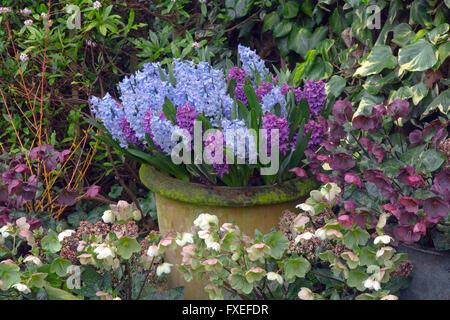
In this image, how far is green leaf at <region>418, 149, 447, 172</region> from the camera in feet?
5.67

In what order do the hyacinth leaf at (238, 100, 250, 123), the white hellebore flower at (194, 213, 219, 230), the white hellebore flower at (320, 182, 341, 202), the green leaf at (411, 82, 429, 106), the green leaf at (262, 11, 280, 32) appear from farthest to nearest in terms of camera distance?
the green leaf at (262, 11, 280, 32) < the green leaf at (411, 82, 429, 106) < the hyacinth leaf at (238, 100, 250, 123) < the white hellebore flower at (320, 182, 341, 202) < the white hellebore flower at (194, 213, 219, 230)

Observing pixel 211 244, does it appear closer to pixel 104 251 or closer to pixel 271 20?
pixel 104 251

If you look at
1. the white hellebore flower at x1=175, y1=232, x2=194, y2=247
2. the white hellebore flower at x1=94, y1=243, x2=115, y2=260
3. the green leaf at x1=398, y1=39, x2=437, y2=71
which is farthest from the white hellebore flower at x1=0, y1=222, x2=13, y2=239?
the green leaf at x1=398, y1=39, x2=437, y2=71

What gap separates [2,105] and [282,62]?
4.98ft

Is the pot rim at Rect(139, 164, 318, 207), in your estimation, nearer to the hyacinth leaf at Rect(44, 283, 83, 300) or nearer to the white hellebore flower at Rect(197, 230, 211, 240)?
the white hellebore flower at Rect(197, 230, 211, 240)

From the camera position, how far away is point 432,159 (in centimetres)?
174

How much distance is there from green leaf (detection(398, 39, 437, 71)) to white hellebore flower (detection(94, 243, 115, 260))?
1.20 meters

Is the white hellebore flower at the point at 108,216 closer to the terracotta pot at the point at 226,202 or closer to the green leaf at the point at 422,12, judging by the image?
the terracotta pot at the point at 226,202

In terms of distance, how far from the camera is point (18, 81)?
8.90 feet

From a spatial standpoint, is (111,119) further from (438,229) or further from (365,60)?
(438,229)

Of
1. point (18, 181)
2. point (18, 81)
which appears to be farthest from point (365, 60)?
point (18, 81)

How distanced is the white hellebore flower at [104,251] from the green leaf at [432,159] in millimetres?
966

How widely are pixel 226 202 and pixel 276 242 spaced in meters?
0.27
